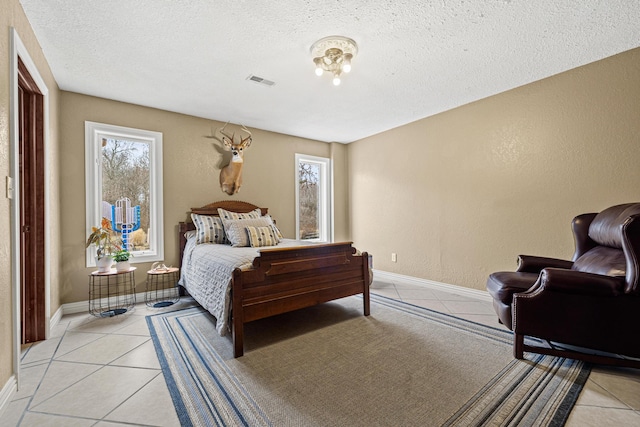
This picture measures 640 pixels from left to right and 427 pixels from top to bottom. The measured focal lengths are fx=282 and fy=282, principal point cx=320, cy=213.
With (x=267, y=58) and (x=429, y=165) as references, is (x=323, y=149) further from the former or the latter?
(x=267, y=58)

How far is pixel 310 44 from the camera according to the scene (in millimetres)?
2307

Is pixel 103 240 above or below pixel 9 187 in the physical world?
below

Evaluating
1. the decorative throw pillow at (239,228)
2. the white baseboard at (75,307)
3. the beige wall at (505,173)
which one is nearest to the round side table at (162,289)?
the white baseboard at (75,307)

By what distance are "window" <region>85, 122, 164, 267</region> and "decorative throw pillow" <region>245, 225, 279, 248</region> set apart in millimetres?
1208

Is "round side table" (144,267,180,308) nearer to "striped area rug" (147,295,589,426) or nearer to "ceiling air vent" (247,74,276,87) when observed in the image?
"striped area rug" (147,295,589,426)

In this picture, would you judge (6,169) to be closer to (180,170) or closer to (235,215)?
(180,170)

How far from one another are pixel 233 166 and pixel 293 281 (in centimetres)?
223

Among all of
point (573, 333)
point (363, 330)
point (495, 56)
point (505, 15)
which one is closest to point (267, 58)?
point (505, 15)

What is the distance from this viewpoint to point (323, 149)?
5.34 metres

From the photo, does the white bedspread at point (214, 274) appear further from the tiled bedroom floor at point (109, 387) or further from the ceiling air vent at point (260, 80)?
the ceiling air vent at point (260, 80)

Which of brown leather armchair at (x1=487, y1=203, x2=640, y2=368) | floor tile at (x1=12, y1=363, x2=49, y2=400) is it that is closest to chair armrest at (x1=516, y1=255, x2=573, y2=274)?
brown leather armchair at (x1=487, y1=203, x2=640, y2=368)

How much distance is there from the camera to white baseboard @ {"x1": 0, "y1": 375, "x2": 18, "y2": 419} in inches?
58.0

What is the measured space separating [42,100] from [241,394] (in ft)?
9.39

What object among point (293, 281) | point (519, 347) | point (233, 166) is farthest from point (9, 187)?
point (519, 347)
